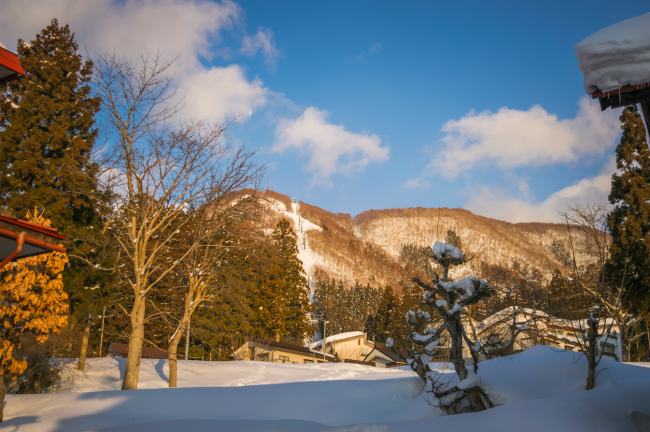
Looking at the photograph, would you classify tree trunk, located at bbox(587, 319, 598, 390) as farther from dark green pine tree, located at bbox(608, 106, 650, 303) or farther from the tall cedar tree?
the tall cedar tree

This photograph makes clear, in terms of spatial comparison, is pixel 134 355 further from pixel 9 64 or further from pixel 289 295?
pixel 289 295

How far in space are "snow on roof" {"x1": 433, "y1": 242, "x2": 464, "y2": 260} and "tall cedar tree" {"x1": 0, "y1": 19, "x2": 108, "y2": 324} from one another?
15.5m

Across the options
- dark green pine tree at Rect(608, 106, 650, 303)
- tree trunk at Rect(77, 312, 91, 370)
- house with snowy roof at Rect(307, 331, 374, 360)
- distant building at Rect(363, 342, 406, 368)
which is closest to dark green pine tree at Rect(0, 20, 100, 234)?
tree trunk at Rect(77, 312, 91, 370)

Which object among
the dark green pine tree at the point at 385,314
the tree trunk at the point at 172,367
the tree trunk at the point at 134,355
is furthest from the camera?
the dark green pine tree at the point at 385,314

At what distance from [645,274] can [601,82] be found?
16.0 meters

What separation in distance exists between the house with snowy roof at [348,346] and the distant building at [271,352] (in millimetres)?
7905

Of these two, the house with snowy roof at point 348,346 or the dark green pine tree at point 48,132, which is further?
the house with snowy roof at point 348,346

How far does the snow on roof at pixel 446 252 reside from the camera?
807cm

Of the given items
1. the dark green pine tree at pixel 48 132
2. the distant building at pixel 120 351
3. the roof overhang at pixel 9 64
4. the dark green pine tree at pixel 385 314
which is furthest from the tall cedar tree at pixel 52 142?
the dark green pine tree at pixel 385 314

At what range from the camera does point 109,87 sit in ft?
39.4

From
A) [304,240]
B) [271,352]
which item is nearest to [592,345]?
[271,352]

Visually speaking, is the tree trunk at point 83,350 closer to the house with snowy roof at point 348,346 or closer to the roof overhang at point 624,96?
the roof overhang at point 624,96

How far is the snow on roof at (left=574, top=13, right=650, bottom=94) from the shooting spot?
375cm

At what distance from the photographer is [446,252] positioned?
812 cm
